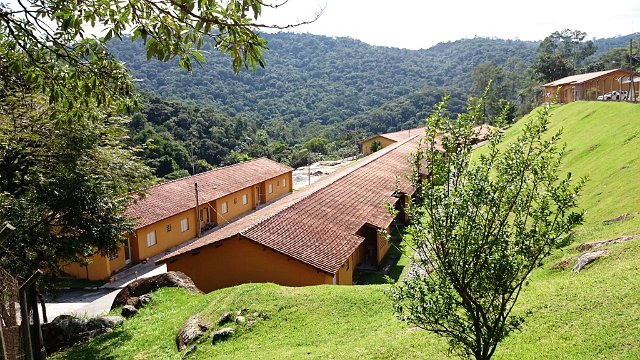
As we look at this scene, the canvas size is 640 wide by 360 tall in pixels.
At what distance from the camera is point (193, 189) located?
32.5 m

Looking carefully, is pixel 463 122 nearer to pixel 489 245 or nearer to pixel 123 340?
pixel 489 245

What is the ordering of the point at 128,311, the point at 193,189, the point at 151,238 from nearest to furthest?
the point at 128,311 → the point at 151,238 → the point at 193,189

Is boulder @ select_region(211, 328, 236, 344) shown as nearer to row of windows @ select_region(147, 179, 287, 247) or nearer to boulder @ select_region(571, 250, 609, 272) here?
boulder @ select_region(571, 250, 609, 272)

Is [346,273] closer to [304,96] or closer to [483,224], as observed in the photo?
[483,224]

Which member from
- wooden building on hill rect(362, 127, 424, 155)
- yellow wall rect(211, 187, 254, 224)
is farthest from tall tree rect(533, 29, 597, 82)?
yellow wall rect(211, 187, 254, 224)

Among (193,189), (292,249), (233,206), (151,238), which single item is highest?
(292,249)

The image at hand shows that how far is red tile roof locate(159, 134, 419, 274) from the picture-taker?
58.1 feet

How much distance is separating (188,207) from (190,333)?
1812 cm

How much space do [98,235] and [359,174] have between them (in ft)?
65.8

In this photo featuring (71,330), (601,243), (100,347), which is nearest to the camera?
(100,347)

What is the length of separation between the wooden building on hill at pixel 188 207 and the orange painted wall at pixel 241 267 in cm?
360

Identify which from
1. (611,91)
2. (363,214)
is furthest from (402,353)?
(611,91)

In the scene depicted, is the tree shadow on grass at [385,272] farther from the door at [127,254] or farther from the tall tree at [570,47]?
the tall tree at [570,47]

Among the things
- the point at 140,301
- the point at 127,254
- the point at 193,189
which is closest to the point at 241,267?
the point at 140,301
